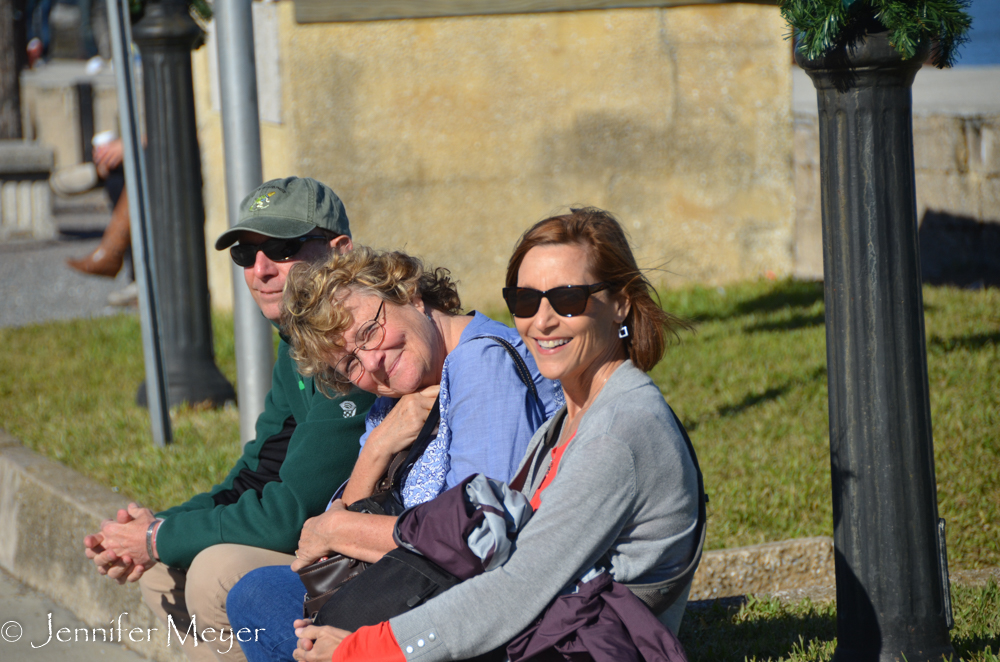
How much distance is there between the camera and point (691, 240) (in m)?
8.89

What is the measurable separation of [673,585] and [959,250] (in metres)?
7.10

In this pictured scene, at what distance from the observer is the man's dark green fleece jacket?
9.60 feet

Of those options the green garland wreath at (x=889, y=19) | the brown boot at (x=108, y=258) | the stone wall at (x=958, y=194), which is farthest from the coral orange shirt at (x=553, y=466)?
the stone wall at (x=958, y=194)

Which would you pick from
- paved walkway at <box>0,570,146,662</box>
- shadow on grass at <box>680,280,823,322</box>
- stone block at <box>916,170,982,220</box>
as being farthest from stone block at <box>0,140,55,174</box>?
paved walkway at <box>0,570,146,662</box>

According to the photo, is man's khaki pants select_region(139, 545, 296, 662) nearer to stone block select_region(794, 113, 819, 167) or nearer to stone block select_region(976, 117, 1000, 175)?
stone block select_region(976, 117, 1000, 175)

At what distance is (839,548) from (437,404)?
1063 millimetres

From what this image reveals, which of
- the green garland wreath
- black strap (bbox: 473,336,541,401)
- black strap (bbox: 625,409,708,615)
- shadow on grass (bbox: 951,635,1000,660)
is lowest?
shadow on grass (bbox: 951,635,1000,660)

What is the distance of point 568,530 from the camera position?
6.72 ft

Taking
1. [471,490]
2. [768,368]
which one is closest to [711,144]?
[768,368]

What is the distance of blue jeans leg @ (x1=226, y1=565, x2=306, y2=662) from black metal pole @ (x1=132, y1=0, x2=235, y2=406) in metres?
3.77

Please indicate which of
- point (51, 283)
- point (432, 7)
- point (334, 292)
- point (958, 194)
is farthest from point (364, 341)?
point (51, 283)

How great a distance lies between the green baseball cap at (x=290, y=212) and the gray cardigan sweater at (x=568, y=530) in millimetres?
1389

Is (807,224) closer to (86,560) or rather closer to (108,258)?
(108,258)

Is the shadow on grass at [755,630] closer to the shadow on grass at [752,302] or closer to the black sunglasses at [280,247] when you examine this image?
the black sunglasses at [280,247]
